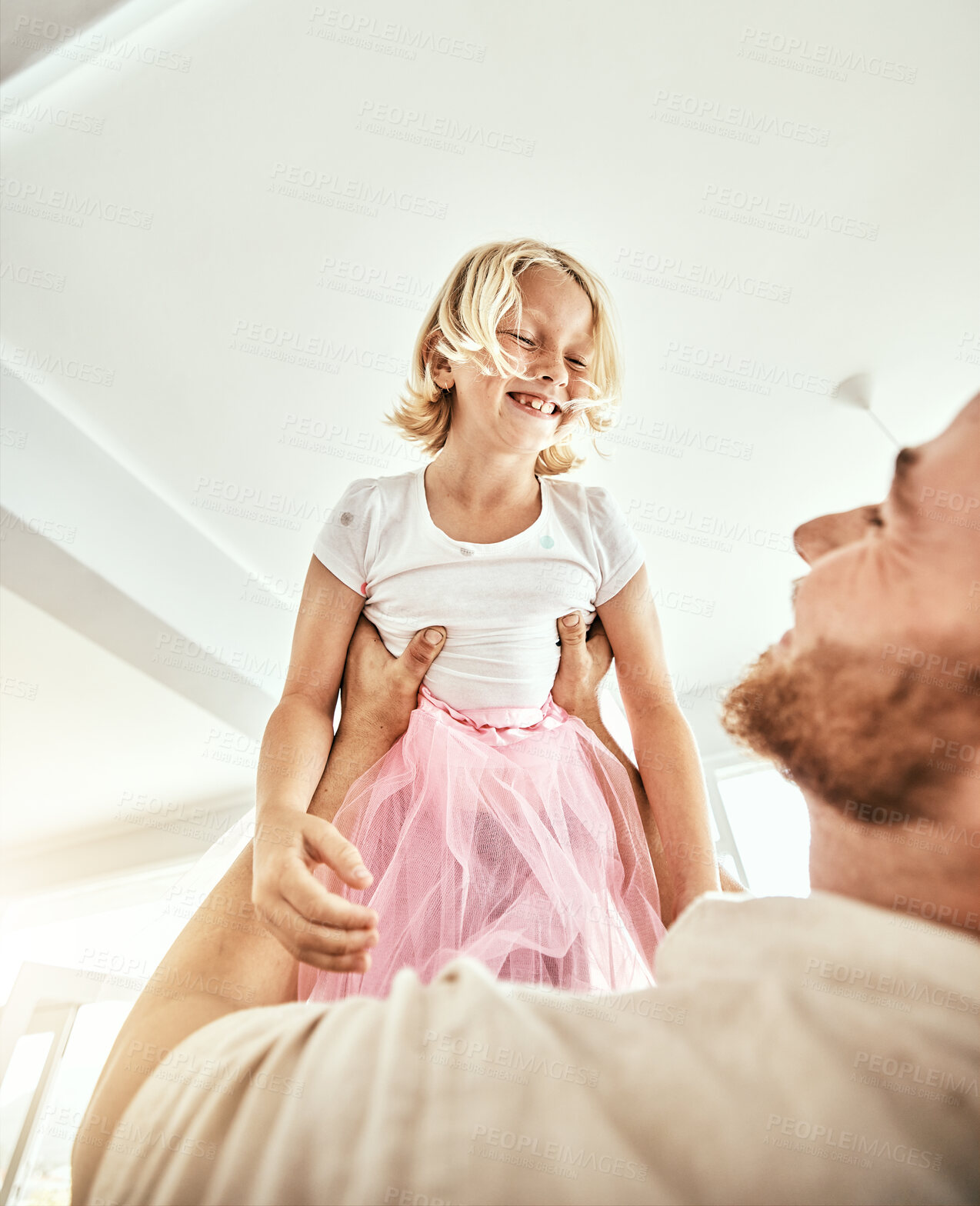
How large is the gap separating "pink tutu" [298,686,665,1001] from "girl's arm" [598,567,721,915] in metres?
0.02

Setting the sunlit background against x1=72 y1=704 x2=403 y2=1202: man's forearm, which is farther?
the sunlit background

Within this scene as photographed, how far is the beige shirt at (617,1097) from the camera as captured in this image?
0.80 ft

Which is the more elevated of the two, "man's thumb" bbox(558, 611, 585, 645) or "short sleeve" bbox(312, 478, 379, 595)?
"short sleeve" bbox(312, 478, 379, 595)

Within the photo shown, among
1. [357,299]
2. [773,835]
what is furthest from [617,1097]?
[357,299]

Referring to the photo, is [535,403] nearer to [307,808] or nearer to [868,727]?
[307,808]

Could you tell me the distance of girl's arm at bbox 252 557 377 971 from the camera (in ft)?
1.33

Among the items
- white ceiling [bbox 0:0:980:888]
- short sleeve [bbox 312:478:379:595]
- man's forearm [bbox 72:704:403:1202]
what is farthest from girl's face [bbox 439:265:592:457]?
white ceiling [bbox 0:0:980:888]

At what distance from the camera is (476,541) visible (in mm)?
807

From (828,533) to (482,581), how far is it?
1.36ft

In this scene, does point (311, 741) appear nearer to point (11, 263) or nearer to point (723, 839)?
point (11, 263)

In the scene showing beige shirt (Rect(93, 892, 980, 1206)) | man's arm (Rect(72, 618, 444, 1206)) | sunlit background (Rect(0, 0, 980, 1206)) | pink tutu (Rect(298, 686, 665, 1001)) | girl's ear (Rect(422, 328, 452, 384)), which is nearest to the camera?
beige shirt (Rect(93, 892, 980, 1206))

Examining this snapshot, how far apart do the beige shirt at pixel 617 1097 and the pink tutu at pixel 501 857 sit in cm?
21

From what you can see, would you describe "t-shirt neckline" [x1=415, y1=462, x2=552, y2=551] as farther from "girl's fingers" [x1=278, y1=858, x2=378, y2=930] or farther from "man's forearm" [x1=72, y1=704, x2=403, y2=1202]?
"girl's fingers" [x1=278, y1=858, x2=378, y2=930]

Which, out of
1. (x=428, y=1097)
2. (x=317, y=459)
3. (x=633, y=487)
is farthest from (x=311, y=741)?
(x=633, y=487)
